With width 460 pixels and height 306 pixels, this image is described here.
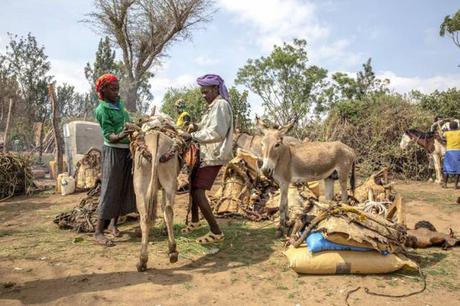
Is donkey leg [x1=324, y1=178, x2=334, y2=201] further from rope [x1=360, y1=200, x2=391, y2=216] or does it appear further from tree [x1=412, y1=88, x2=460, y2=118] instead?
tree [x1=412, y1=88, x2=460, y2=118]

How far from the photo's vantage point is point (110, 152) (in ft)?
16.3

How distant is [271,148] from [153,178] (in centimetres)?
208

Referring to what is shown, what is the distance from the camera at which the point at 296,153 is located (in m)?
6.03

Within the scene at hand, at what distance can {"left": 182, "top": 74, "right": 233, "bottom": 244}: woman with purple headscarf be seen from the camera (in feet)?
15.1

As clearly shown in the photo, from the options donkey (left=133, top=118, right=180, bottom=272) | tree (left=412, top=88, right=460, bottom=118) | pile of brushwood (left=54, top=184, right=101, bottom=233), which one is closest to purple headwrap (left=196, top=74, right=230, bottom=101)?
donkey (left=133, top=118, right=180, bottom=272)

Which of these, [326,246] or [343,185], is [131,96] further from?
[326,246]

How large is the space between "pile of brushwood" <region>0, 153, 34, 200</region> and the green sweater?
255 inches

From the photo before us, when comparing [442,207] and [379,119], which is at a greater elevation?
[379,119]

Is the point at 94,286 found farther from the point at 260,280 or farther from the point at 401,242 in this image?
the point at 401,242

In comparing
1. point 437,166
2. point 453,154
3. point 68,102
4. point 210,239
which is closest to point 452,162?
point 453,154

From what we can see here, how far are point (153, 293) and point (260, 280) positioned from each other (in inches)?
44.7

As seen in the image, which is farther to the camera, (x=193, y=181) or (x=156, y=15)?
(x=156, y=15)

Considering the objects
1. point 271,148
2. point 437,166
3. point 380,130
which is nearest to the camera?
point 271,148

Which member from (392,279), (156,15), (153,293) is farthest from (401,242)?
(156,15)
